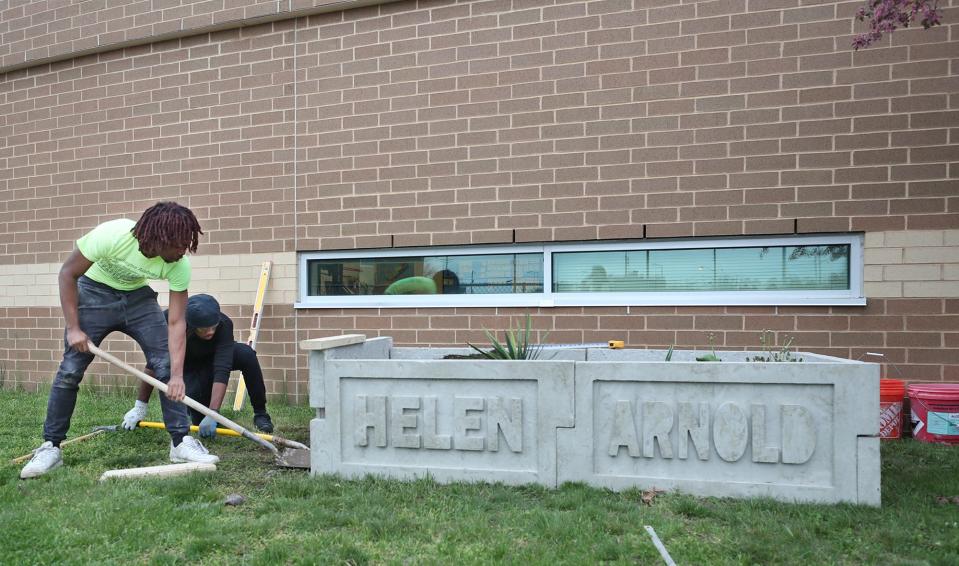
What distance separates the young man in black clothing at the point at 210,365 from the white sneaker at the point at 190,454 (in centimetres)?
55

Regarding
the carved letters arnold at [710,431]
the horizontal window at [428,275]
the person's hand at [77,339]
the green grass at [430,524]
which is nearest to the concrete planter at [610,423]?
the carved letters arnold at [710,431]

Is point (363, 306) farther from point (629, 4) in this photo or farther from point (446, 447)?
point (629, 4)

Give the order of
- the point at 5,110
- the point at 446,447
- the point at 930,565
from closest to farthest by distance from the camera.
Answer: the point at 930,565 → the point at 446,447 → the point at 5,110

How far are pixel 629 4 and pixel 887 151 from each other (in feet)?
8.18

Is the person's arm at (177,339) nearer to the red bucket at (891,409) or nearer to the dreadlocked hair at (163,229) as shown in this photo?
the dreadlocked hair at (163,229)

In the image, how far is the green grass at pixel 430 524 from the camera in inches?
107

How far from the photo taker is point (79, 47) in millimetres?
7719

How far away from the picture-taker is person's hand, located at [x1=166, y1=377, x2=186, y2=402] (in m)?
4.00

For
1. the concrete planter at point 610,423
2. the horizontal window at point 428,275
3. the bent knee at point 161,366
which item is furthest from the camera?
the horizontal window at point 428,275

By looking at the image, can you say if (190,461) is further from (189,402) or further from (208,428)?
(208,428)

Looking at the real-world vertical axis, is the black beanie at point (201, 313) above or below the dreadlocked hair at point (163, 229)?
below

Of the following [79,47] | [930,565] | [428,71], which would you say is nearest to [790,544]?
[930,565]

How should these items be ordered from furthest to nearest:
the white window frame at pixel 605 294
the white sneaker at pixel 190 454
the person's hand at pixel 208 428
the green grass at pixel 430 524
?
1. the white window frame at pixel 605 294
2. the person's hand at pixel 208 428
3. the white sneaker at pixel 190 454
4. the green grass at pixel 430 524

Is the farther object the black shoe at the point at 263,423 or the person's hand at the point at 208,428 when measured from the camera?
the black shoe at the point at 263,423
